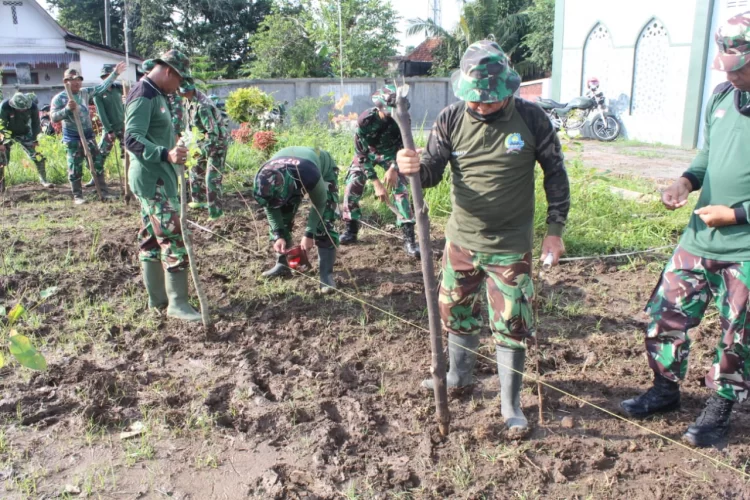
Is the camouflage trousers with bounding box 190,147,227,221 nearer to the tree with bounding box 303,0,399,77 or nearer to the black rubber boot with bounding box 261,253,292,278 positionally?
the black rubber boot with bounding box 261,253,292,278

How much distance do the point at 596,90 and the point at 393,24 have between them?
14185 mm

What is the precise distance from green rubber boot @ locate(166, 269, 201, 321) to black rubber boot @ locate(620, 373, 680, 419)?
278 centimetres

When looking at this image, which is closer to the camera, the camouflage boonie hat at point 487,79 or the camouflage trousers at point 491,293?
the camouflage boonie hat at point 487,79

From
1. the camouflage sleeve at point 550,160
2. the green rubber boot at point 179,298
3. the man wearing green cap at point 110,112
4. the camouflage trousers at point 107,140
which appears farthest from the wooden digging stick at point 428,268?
the camouflage trousers at point 107,140

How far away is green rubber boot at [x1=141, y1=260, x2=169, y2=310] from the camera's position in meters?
4.28

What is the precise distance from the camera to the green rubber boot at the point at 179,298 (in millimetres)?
4211

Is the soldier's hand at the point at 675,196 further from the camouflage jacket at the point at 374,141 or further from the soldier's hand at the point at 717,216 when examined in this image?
the camouflage jacket at the point at 374,141

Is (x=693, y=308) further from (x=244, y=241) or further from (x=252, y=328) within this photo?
(x=244, y=241)

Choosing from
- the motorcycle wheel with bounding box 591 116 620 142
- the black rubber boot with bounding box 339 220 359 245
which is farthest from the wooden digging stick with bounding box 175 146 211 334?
the motorcycle wheel with bounding box 591 116 620 142

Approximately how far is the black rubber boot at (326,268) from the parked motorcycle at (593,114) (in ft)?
39.5

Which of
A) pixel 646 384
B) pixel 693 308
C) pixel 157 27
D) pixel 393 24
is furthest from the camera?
pixel 157 27

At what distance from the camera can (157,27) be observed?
30.7 metres

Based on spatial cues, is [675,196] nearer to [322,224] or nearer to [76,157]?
[322,224]

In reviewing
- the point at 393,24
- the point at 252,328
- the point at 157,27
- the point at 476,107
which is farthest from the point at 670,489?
the point at 157,27
